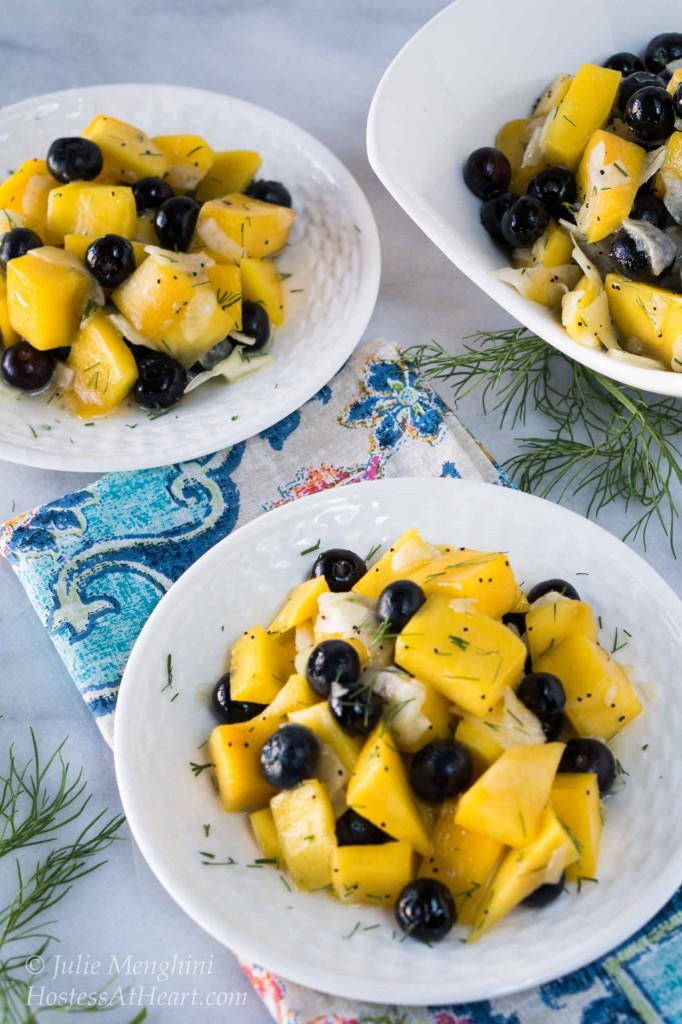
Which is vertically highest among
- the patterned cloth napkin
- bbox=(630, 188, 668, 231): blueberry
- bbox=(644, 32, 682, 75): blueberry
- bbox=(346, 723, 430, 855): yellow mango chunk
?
bbox=(644, 32, 682, 75): blueberry

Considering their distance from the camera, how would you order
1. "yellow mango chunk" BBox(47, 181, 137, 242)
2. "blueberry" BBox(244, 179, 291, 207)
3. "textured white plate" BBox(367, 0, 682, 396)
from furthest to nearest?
"blueberry" BBox(244, 179, 291, 207) → "yellow mango chunk" BBox(47, 181, 137, 242) → "textured white plate" BBox(367, 0, 682, 396)

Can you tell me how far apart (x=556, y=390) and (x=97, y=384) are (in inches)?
39.0

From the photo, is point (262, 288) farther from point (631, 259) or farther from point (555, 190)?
point (631, 259)

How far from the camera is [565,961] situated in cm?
157

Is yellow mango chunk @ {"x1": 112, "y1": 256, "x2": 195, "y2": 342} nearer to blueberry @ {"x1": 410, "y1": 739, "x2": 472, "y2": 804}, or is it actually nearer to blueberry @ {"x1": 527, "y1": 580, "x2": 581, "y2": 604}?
blueberry @ {"x1": 527, "y1": 580, "x2": 581, "y2": 604}

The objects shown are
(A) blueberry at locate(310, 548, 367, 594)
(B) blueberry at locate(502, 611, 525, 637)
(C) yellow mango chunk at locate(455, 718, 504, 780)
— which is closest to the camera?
(C) yellow mango chunk at locate(455, 718, 504, 780)

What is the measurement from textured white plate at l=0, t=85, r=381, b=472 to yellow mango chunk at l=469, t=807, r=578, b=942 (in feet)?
3.36

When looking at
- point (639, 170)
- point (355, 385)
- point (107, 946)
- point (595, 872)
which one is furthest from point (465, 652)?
point (639, 170)

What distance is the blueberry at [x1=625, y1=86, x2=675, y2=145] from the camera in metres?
2.31

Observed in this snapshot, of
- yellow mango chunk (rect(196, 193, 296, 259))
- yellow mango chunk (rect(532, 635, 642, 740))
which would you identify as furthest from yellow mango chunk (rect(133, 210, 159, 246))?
yellow mango chunk (rect(532, 635, 642, 740))

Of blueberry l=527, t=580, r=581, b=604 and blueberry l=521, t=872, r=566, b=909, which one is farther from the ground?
A: blueberry l=527, t=580, r=581, b=604

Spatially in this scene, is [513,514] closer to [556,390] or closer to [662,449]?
[662,449]

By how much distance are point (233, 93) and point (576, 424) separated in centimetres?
140

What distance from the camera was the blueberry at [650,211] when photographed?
2.27 meters
